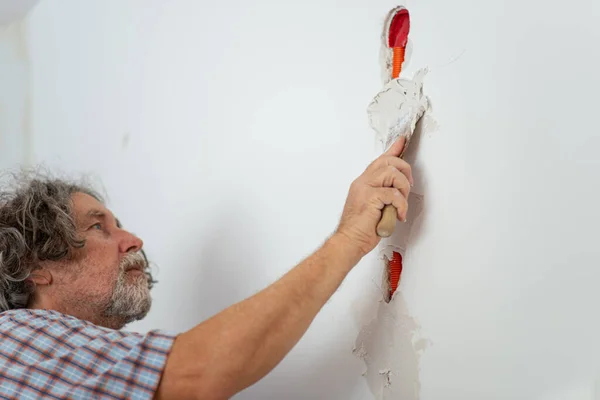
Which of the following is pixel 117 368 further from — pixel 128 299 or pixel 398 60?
pixel 398 60

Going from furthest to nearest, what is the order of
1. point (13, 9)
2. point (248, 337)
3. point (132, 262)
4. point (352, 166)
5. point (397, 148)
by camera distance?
point (13, 9), point (132, 262), point (352, 166), point (397, 148), point (248, 337)

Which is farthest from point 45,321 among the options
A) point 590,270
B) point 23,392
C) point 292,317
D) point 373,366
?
point 590,270

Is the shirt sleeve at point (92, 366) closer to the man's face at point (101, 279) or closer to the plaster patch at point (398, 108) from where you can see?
the man's face at point (101, 279)

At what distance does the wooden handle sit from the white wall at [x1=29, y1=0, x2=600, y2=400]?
0.36 ft

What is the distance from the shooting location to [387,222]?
0.91 metres

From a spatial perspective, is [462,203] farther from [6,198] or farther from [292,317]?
[6,198]

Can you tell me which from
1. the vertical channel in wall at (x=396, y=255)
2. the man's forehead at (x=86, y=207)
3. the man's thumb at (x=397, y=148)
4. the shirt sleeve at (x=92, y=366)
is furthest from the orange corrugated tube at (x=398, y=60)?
the man's forehead at (x=86, y=207)

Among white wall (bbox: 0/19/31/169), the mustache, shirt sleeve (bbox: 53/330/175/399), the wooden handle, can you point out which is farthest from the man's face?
white wall (bbox: 0/19/31/169)

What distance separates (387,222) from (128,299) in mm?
612

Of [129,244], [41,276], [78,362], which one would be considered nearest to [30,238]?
[41,276]

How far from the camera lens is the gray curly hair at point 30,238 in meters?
1.21

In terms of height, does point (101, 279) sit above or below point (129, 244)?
below

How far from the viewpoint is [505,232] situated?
863mm

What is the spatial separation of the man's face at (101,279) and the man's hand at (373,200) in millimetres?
538
